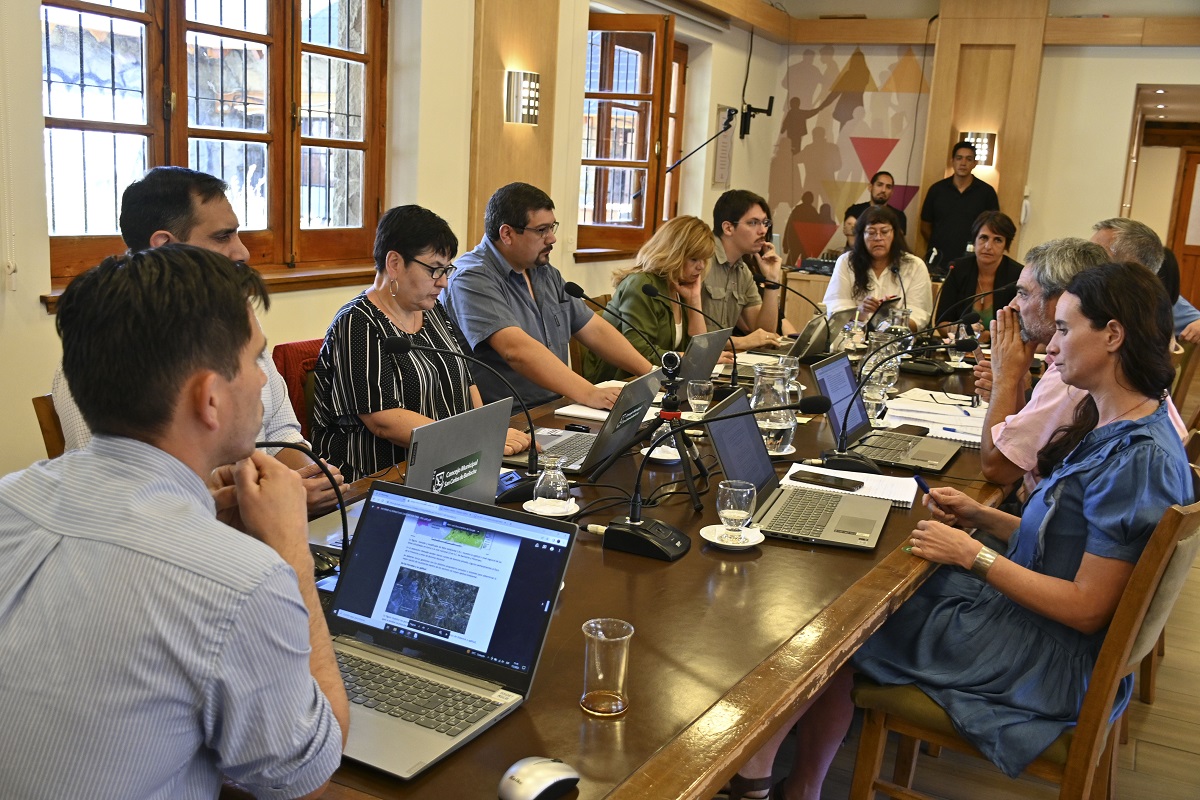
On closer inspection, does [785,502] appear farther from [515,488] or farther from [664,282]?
[664,282]

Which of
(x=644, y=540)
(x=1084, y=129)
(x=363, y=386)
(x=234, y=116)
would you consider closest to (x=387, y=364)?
(x=363, y=386)

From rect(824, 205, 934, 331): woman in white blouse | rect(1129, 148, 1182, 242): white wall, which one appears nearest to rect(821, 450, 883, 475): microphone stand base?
rect(824, 205, 934, 331): woman in white blouse

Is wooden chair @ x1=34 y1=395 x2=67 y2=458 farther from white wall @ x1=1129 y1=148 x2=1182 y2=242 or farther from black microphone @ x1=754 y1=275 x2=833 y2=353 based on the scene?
white wall @ x1=1129 y1=148 x2=1182 y2=242

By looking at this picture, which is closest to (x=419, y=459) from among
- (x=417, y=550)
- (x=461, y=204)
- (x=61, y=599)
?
(x=417, y=550)

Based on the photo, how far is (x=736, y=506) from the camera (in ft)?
6.74

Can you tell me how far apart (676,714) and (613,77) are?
642 centimetres

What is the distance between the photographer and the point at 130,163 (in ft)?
13.3

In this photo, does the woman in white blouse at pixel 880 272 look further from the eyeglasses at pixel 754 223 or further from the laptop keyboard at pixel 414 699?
the laptop keyboard at pixel 414 699

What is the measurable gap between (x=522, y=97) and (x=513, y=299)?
2653 millimetres

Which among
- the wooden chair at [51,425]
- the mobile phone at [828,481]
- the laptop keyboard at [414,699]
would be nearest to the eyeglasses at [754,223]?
the mobile phone at [828,481]

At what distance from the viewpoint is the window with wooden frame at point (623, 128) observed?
679cm

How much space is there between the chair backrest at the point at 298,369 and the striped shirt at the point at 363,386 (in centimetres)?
21

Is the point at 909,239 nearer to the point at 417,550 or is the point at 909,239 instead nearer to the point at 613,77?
the point at 613,77

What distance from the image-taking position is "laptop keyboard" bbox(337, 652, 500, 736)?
1.29 metres
